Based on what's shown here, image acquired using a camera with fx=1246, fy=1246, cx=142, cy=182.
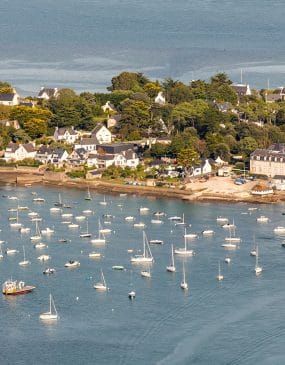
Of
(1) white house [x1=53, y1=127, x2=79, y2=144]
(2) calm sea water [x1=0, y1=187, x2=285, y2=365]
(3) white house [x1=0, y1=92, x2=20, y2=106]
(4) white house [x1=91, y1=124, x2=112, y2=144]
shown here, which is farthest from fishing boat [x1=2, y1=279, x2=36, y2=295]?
(3) white house [x1=0, y1=92, x2=20, y2=106]

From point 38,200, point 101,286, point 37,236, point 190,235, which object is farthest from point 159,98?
point 101,286

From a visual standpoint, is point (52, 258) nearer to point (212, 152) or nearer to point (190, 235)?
point (190, 235)

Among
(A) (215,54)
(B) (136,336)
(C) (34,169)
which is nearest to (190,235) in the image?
(B) (136,336)

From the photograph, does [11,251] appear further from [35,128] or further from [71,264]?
[35,128]

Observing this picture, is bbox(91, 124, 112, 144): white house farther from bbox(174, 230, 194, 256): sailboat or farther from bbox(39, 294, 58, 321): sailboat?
bbox(39, 294, 58, 321): sailboat

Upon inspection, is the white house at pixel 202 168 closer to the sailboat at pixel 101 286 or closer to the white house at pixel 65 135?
the white house at pixel 65 135
